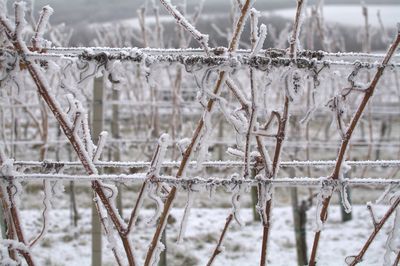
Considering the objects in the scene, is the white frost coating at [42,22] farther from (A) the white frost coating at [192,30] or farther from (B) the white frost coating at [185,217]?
(B) the white frost coating at [185,217]

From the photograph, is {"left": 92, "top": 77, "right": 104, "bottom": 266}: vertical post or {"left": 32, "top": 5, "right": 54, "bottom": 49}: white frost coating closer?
{"left": 32, "top": 5, "right": 54, "bottom": 49}: white frost coating

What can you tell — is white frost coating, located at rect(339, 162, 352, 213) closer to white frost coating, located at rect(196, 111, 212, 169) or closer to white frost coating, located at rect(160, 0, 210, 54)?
white frost coating, located at rect(196, 111, 212, 169)

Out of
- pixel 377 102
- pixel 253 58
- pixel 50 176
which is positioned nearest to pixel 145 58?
pixel 253 58

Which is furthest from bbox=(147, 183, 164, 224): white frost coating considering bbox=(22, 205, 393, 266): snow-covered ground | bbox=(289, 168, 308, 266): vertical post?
bbox=(22, 205, 393, 266): snow-covered ground

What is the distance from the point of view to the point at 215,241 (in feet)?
14.0

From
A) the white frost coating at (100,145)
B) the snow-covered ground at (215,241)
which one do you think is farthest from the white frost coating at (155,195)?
A: the snow-covered ground at (215,241)

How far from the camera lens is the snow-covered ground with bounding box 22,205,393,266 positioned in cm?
372

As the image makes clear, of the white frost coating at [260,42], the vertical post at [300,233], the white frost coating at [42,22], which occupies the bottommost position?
the vertical post at [300,233]

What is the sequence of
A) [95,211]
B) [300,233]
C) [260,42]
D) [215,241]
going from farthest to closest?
[215,241]
[300,233]
[95,211]
[260,42]

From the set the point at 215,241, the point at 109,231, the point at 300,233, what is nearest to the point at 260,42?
the point at 109,231

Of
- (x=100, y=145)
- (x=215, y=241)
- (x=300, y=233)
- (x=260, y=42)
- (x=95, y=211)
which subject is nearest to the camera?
(x=260, y=42)

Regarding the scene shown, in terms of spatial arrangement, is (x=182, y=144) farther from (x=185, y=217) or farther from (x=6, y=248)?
(x=6, y=248)

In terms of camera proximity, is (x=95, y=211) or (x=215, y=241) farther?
(x=215, y=241)

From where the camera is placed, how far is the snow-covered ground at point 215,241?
3.72 metres
